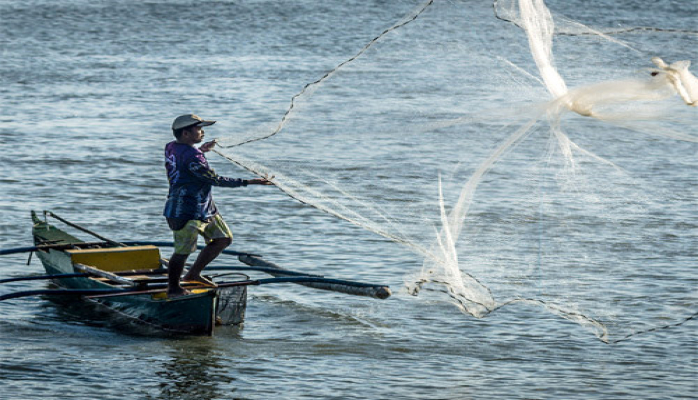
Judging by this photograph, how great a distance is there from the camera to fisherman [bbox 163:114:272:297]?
10614 mm

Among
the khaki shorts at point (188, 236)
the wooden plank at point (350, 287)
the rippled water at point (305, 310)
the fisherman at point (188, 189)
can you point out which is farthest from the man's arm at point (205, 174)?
the wooden plank at point (350, 287)

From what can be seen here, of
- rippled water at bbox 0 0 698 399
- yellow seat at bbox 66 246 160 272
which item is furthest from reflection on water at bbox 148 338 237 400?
yellow seat at bbox 66 246 160 272

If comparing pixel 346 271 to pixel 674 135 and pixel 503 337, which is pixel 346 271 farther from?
Result: pixel 674 135

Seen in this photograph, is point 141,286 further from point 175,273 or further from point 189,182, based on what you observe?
point 189,182

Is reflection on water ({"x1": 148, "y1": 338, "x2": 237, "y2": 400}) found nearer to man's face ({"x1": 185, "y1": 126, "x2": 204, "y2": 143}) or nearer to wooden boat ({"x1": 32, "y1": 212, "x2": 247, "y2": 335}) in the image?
wooden boat ({"x1": 32, "y1": 212, "x2": 247, "y2": 335})

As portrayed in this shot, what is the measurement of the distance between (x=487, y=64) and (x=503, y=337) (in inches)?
122

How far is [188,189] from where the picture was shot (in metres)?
10.8

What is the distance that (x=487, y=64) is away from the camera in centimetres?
1008

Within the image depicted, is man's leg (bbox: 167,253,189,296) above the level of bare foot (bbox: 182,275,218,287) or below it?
above

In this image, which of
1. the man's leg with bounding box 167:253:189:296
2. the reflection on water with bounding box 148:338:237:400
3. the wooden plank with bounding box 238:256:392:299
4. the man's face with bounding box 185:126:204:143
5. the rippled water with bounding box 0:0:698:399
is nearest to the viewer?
the reflection on water with bounding box 148:338:237:400

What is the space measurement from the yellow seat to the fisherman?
5.03 feet

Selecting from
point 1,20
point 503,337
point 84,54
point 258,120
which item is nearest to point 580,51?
point 503,337

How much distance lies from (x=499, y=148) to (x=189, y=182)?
305 centimetres

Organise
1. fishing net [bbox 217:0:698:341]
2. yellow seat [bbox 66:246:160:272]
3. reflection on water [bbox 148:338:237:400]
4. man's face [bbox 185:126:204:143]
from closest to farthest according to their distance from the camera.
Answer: fishing net [bbox 217:0:698:341]
reflection on water [bbox 148:338:237:400]
man's face [bbox 185:126:204:143]
yellow seat [bbox 66:246:160:272]
